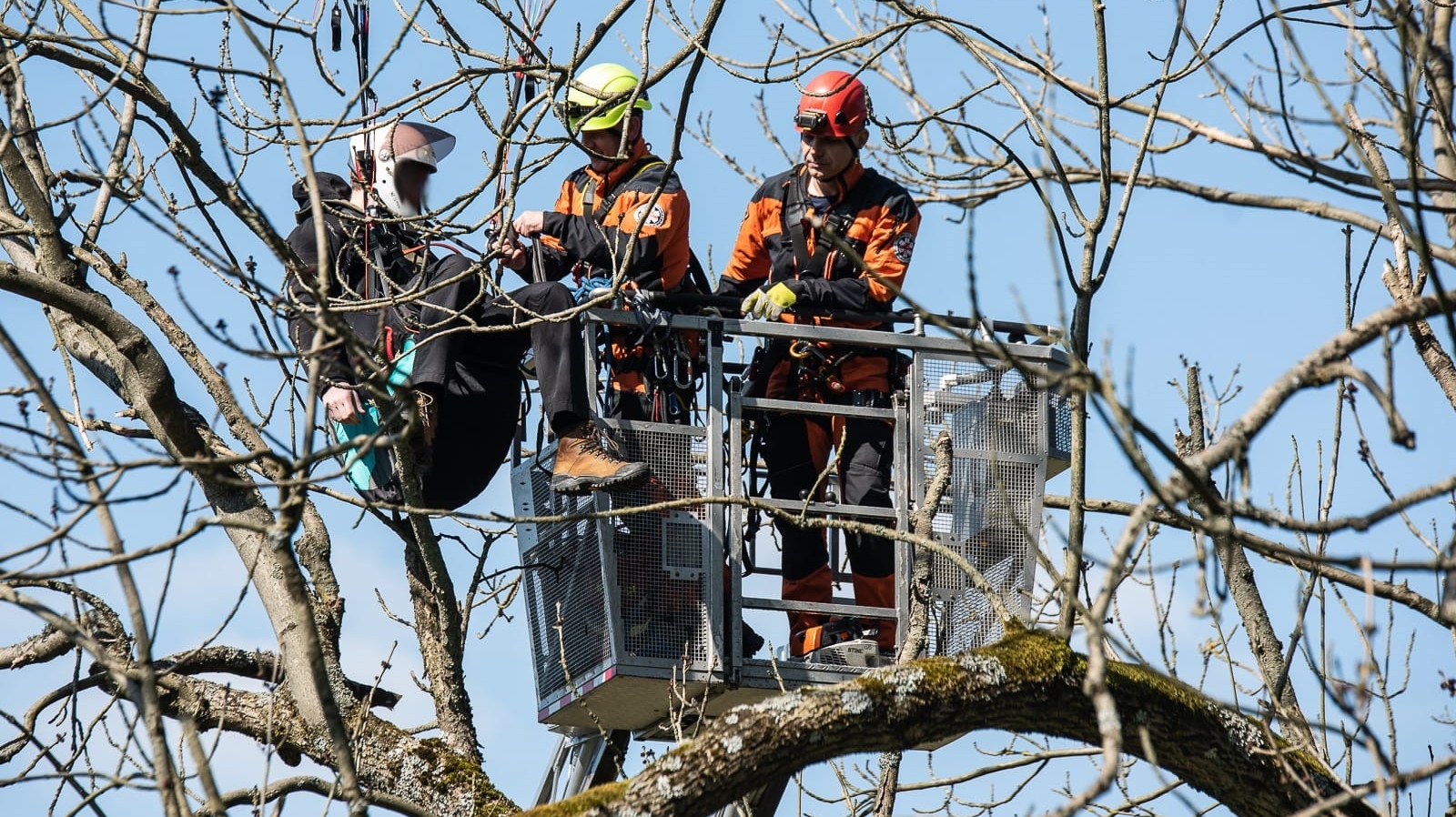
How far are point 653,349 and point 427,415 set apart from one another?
856 millimetres

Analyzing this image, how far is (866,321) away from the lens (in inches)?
298

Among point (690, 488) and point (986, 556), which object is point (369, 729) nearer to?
point (690, 488)

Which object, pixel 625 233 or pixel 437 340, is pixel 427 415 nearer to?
pixel 437 340

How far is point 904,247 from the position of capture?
7559mm

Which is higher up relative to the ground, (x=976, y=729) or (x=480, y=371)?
(x=480, y=371)

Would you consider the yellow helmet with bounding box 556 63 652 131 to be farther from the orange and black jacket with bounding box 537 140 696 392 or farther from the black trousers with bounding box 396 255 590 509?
the black trousers with bounding box 396 255 590 509

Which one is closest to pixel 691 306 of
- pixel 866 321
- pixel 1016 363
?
pixel 866 321

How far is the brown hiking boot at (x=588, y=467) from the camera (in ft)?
22.0

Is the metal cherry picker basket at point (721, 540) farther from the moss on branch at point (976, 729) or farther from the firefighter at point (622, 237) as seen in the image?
the moss on branch at point (976, 729)

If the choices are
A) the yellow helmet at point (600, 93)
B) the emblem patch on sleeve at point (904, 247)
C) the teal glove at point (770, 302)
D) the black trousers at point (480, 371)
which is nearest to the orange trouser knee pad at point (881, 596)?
the teal glove at point (770, 302)

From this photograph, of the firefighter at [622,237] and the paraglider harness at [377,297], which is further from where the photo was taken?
the firefighter at [622,237]

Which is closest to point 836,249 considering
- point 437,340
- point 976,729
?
point 437,340

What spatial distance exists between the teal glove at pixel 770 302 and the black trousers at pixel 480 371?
0.72 m

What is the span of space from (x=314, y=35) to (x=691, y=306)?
1914 mm
